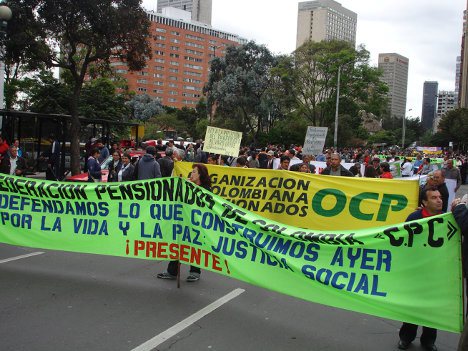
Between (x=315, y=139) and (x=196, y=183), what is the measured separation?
424 inches

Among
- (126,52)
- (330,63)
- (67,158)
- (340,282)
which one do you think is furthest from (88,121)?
(330,63)

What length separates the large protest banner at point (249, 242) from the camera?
4270mm

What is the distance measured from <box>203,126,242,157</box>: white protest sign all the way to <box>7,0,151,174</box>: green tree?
8.30 m

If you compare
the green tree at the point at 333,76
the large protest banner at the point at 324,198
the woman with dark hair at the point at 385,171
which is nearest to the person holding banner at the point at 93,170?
the large protest banner at the point at 324,198

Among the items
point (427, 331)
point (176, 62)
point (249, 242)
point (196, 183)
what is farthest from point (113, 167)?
point (176, 62)

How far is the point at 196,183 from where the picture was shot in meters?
6.54

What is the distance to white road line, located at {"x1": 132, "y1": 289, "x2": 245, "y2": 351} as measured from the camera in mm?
4465

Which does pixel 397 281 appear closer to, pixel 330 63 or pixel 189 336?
pixel 189 336

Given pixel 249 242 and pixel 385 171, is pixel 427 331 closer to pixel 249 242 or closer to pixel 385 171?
pixel 249 242

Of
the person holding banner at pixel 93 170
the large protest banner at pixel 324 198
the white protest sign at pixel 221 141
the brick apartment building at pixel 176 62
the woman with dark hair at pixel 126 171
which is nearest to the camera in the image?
the large protest banner at pixel 324 198

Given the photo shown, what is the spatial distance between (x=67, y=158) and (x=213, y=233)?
1750 centimetres

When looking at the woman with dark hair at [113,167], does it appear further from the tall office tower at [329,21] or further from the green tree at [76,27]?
the tall office tower at [329,21]

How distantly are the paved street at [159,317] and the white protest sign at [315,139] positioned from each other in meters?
10.5

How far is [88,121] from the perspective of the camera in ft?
74.5
